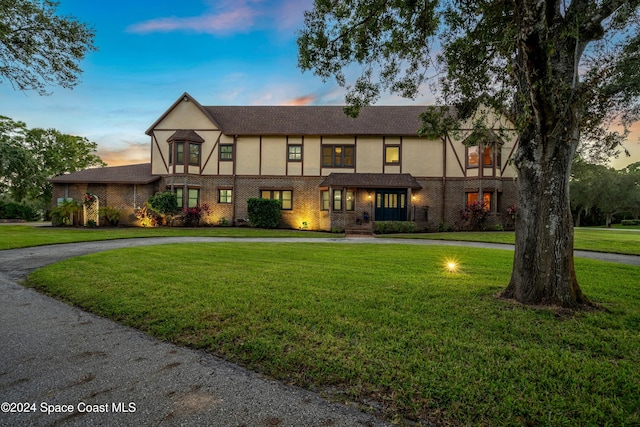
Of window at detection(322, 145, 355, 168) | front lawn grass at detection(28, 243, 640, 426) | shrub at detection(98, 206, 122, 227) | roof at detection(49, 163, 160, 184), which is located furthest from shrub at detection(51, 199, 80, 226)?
window at detection(322, 145, 355, 168)

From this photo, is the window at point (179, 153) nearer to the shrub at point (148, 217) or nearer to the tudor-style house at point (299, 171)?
the tudor-style house at point (299, 171)

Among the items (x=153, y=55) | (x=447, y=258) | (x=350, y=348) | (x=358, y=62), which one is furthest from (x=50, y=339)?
(x=153, y=55)

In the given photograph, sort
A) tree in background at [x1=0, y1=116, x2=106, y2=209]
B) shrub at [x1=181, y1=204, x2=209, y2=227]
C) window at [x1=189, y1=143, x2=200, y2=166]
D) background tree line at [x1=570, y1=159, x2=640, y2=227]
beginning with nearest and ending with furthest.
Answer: shrub at [x1=181, y1=204, x2=209, y2=227], window at [x1=189, y1=143, x2=200, y2=166], tree in background at [x1=0, y1=116, x2=106, y2=209], background tree line at [x1=570, y1=159, x2=640, y2=227]

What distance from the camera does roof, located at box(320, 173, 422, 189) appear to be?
21297 millimetres

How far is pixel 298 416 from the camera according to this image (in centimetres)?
224

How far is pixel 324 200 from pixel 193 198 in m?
9.71

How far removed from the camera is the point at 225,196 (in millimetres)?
23359

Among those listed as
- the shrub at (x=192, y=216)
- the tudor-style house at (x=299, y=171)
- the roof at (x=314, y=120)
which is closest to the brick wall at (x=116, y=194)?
the tudor-style house at (x=299, y=171)

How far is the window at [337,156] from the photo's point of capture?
23.1 meters

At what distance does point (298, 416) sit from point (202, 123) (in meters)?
24.2

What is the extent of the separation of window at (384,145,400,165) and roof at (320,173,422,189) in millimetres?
1015

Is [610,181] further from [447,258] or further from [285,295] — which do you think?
[285,295]

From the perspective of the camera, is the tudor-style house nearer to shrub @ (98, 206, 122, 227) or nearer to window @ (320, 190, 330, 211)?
window @ (320, 190, 330, 211)

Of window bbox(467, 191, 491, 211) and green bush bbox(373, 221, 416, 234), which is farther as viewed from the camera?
window bbox(467, 191, 491, 211)
